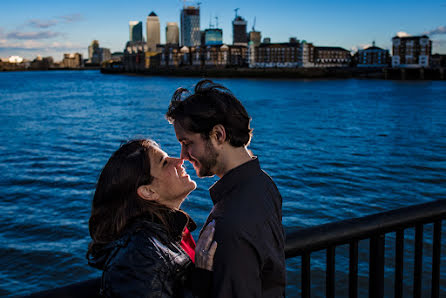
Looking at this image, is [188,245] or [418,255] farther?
[418,255]

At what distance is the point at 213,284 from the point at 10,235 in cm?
1192

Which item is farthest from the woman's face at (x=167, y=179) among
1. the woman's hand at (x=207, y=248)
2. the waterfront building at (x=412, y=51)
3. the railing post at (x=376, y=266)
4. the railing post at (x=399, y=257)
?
the waterfront building at (x=412, y=51)

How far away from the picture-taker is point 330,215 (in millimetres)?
13078

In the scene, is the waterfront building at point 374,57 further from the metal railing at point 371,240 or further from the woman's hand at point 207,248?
the woman's hand at point 207,248

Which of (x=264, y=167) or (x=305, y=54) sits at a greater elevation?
(x=305, y=54)

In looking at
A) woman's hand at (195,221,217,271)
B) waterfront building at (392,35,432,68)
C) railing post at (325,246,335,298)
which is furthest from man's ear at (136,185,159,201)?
waterfront building at (392,35,432,68)

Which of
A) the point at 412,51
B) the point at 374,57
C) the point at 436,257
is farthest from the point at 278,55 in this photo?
the point at 436,257

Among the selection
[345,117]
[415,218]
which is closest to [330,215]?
[415,218]

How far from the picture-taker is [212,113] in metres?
1.79

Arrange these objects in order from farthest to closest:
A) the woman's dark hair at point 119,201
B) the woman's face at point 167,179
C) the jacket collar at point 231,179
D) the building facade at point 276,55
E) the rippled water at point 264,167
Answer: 1. the building facade at point 276,55
2. the rippled water at point 264,167
3. the woman's face at point 167,179
4. the woman's dark hair at point 119,201
5. the jacket collar at point 231,179

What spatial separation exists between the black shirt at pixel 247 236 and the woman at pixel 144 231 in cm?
6

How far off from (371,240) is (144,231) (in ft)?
4.30

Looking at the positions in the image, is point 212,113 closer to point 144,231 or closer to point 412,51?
point 144,231

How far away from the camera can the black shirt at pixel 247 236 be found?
1.53 metres
